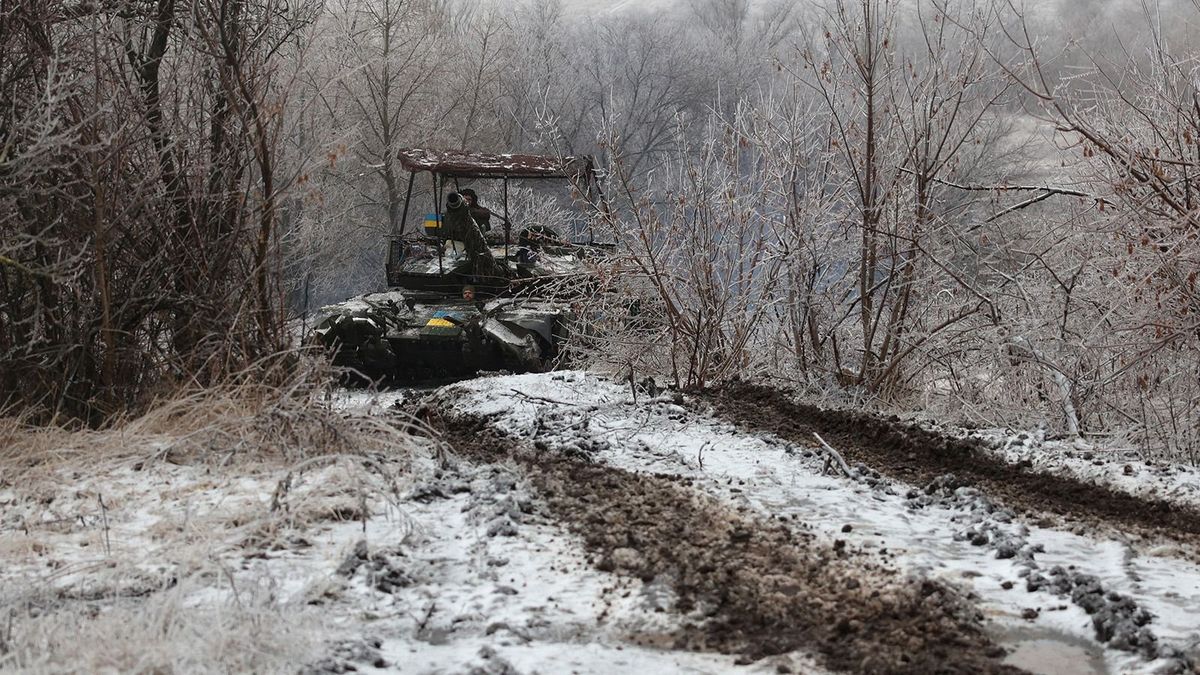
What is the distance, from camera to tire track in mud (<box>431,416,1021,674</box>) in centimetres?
331

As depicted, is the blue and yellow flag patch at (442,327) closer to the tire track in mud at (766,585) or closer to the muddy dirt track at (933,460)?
the muddy dirt track at (933,460)

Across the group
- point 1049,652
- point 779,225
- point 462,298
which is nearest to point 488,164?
point 462,298

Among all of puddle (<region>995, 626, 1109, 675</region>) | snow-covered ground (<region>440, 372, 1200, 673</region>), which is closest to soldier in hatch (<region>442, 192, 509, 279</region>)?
snow-covered ground (<region>440, 372, 1200, 673</region>)

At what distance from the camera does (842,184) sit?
27.8ft

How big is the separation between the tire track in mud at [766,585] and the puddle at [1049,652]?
0.07 metres

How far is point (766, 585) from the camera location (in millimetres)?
3865

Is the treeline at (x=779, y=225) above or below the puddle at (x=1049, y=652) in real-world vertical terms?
above

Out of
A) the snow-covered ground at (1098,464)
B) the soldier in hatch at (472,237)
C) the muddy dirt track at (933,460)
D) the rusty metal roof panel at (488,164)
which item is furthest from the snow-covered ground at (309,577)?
the soldier in hatch at (472,237)

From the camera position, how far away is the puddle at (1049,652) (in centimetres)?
324

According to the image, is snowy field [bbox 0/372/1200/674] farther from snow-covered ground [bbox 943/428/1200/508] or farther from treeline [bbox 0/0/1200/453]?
treeline [bbox 0/0/1200/453]

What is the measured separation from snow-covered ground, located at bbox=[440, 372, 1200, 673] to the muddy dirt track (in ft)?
0.86

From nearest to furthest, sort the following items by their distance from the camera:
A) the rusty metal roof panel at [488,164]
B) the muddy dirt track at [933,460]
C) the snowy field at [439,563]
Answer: the snowy field at [439,563] < the muddy dirt track at [933,460] < the rusty metal roof panel at [488,164]

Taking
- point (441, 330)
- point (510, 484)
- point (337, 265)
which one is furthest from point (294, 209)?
point (510, 484)

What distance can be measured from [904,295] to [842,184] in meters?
0.93
